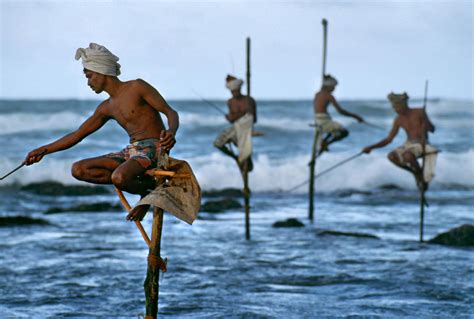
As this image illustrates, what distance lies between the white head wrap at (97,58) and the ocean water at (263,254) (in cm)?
455

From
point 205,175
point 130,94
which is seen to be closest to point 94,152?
point 205,175

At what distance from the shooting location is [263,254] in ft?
58.6

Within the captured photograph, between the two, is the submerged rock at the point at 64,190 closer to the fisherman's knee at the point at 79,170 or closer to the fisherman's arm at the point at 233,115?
the fisherman's arm at the point at 233,115

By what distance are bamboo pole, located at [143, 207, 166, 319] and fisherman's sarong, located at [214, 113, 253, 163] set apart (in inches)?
372

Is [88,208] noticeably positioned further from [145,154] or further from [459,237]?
[145,154]

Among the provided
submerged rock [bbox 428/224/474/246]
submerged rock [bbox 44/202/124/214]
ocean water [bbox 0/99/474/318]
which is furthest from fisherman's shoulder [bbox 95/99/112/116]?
submerged rock [bbox 44/202/124/214]

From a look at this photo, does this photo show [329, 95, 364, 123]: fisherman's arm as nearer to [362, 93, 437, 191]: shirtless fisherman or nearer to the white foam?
[362, 93, 437, 191]: shirtless fisherman

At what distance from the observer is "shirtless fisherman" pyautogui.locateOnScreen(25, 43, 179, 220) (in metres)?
8.40

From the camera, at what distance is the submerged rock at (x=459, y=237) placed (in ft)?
60.1

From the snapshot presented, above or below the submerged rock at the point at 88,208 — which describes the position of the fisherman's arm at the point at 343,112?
above

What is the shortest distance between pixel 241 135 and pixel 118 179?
408 inches

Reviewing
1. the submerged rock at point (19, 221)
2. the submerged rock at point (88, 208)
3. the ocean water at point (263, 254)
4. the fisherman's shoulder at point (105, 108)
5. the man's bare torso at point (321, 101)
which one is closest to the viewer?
the fisherman's shoulder at point (105, 108)

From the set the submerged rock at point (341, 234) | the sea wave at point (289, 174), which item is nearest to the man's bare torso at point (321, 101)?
the submerged rock at point (341, 234)

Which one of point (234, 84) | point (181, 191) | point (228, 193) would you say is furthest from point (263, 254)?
point (228, 193)
